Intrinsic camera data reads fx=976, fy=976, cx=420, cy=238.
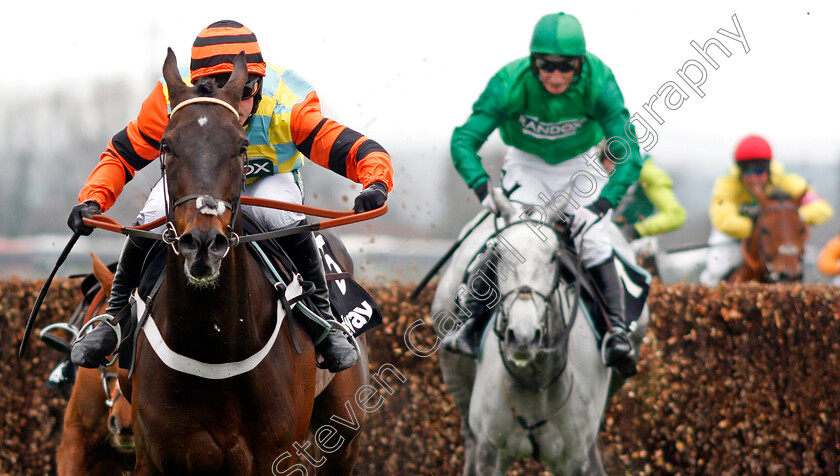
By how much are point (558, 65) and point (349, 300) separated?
201 cm

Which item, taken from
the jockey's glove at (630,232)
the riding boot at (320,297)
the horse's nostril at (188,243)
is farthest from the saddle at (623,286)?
the jockey's glove at (630,232)

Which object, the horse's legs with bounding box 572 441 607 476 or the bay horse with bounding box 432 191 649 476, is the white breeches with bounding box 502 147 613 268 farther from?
the horse's legs with bounding box 572 441 607 476

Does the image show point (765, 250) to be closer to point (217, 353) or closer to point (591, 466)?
point (591, 466)

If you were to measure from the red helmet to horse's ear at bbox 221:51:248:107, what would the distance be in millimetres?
7521

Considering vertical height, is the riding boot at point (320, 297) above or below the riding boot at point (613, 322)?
above

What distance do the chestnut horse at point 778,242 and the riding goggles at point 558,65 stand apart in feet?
13.7

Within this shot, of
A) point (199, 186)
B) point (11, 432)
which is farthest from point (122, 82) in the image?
point (199, 186)

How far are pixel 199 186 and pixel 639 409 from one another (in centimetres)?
475

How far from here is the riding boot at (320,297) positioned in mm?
4047

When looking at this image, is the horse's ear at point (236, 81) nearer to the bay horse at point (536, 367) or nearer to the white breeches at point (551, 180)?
the bay horse at point (536, 367)

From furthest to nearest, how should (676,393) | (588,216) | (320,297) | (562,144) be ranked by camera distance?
(676,393)
(562,144)
(588,216)
(320,297)

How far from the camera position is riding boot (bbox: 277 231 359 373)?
4.05 m

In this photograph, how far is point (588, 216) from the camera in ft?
19.8

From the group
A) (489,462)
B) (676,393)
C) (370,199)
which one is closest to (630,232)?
(676,393)
